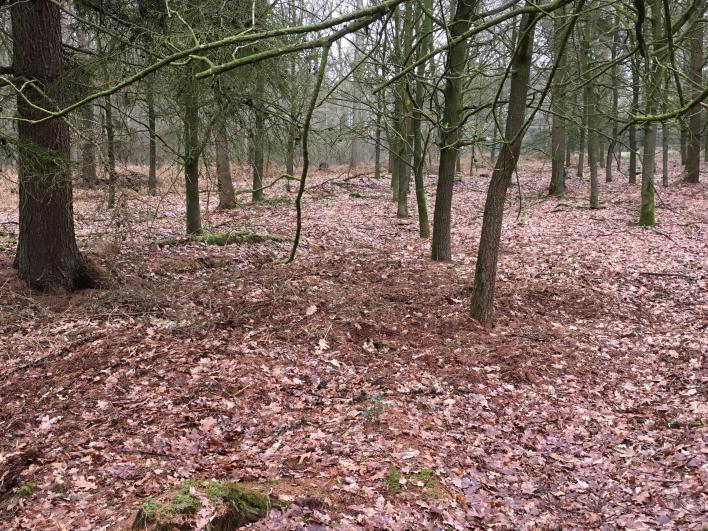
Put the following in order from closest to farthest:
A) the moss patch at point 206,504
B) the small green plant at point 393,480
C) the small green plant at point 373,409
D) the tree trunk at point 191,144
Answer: the moss patch at point 206,504 < the small green plant at point 393,480 < the small green plant at point 373,409 < the tree trunk at point 191,144

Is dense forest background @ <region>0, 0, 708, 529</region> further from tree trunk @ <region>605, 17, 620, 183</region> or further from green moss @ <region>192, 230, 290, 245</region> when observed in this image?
tree trunk @ <region>605, 17, 620, 183</region>

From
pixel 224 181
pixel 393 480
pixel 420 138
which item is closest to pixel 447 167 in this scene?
pixel 420 138

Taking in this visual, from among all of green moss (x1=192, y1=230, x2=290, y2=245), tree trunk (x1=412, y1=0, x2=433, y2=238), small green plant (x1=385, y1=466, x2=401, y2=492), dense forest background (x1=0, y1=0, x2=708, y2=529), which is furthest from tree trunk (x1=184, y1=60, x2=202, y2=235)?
small green plant (x1=385, y1=466, x2=401, y2=492)

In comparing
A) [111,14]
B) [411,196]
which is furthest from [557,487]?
[411,196]

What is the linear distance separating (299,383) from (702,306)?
228 inches

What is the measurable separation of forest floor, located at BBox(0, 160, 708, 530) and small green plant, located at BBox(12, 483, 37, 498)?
2 centimetres

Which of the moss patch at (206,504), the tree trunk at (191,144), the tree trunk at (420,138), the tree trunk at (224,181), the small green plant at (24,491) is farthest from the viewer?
the tree trunk at (224,181)

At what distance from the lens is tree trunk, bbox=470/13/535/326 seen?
232 inches

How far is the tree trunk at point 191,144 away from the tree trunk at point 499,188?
3.53 metres

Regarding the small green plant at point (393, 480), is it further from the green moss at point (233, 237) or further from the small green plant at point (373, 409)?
the green moss at point (233, 237)

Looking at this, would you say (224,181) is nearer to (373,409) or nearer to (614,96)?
(373,409)

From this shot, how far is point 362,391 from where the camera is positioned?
17.1ft

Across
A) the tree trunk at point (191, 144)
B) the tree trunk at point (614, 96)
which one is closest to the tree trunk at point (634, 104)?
the tree trunk at point (614, 96)

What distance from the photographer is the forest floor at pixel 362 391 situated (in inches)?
147
